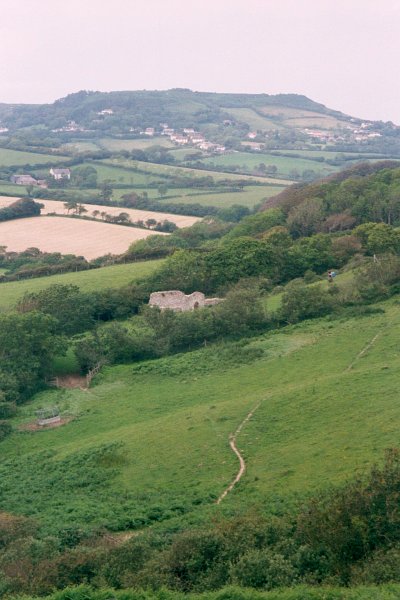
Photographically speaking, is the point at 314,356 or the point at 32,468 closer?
the point at 32,468

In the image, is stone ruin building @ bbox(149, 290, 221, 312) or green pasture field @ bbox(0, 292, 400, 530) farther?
stone ruin building @ bbox(149, 290, 221, 312)

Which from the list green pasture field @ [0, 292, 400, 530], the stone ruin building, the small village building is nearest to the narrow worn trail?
green pasture field @ [0, 292, 400, 530]

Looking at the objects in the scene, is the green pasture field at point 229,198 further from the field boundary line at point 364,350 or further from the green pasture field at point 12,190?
the field boundary line at point 364,350


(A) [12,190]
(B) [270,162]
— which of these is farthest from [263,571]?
(B) [270,162]

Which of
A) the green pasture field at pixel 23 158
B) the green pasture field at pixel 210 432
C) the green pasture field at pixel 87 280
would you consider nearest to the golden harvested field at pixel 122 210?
the green pasture field at pixel 87 280

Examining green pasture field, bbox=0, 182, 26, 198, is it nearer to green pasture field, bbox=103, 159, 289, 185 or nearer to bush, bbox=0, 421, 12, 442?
green pasture field, bbox=103, 159, 289, 185

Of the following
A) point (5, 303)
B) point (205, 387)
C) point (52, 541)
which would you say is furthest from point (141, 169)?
point (52, 541)

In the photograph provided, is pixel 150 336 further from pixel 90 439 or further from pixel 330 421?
pixel 330 421
